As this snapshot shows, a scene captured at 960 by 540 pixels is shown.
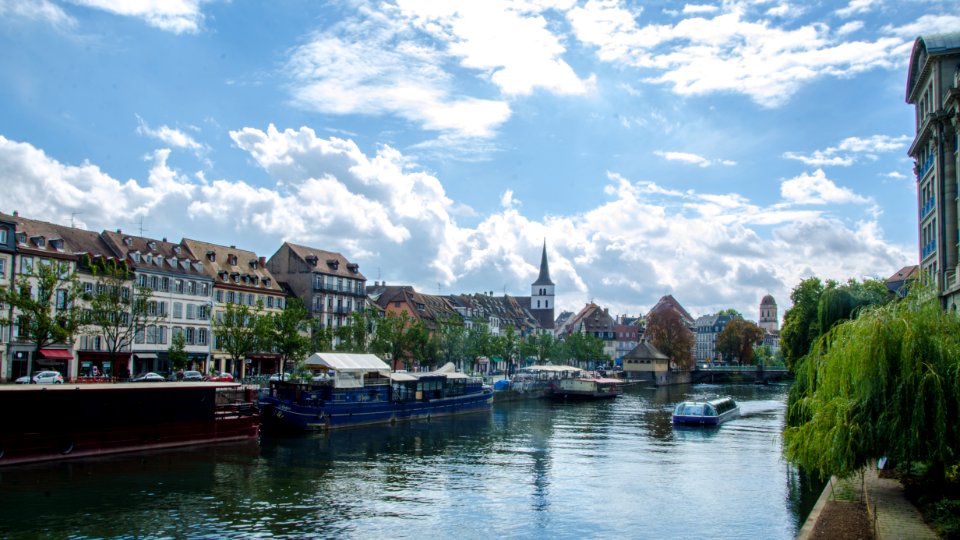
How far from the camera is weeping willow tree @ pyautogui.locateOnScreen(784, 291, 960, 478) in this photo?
21.4 meters

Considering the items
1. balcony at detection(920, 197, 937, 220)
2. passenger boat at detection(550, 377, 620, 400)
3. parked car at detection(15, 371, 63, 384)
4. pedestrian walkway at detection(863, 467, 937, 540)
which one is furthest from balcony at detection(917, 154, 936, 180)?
parked car at detection(15, 371, 63, 384)

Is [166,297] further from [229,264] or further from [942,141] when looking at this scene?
[942,141]

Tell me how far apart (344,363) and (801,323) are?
44867mm

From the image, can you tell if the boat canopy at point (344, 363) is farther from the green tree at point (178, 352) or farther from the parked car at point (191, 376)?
the green tree at point (178, 352)

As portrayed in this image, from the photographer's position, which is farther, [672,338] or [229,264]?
[672,338]

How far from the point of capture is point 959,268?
46.2 meters

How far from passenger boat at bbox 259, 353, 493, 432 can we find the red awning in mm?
21431

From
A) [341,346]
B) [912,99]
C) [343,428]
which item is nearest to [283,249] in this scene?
[341,346]

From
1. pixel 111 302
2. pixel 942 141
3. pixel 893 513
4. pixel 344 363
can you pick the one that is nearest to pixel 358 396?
pixel 344 363

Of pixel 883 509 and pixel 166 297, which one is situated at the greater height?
pixel 166 297

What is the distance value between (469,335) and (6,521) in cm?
9702

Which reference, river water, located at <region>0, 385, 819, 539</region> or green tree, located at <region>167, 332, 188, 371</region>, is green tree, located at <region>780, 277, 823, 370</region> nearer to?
river water, located at <region>0, 385, 819, 539</region>

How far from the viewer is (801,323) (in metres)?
83.1

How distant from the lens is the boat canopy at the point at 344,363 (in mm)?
65625
